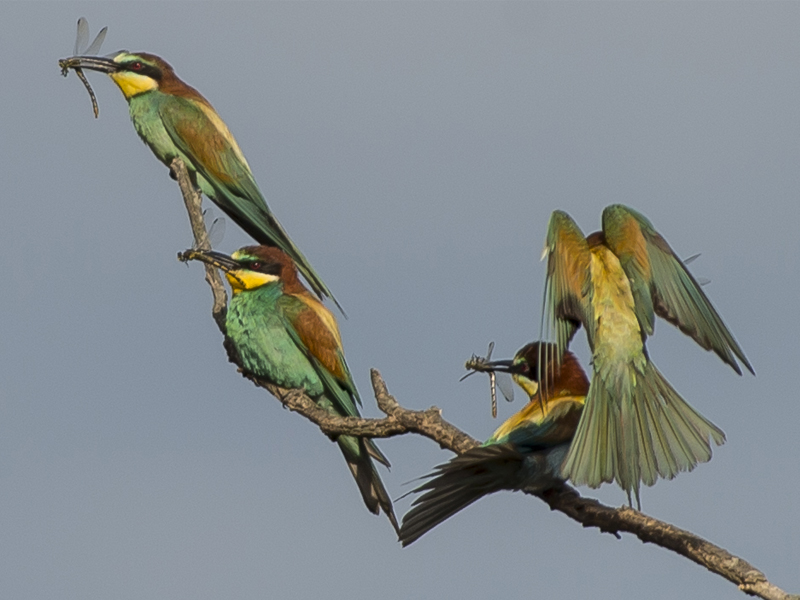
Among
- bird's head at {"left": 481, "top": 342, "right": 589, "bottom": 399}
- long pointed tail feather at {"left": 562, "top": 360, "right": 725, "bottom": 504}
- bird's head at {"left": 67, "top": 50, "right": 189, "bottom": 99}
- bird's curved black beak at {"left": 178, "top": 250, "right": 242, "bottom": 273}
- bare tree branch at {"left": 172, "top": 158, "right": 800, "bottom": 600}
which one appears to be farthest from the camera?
bird's head at {"left": 67, "top": 50, "right": 189, "bottom": 99}

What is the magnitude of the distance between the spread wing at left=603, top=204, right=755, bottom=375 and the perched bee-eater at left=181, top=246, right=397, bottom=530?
1.42 m


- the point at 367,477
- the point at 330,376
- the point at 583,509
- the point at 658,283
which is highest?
the point at 330,376

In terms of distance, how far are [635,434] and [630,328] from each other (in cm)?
36

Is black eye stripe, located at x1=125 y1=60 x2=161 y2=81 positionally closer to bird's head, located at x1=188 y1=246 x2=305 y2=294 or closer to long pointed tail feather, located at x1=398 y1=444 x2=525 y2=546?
bird's head, located at x1=188 y1=246 x2=305 y2=294

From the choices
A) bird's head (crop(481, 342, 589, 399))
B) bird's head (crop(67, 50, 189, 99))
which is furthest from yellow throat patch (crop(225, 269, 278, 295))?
bird's head (crop(67, 50, 189, 99))

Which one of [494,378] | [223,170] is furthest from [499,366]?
[223,170]

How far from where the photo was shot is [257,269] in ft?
17.0

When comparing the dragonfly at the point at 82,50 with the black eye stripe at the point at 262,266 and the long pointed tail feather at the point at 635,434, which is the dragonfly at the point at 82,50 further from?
the long pointed tail feather at the point at 635,434

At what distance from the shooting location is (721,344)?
372cm

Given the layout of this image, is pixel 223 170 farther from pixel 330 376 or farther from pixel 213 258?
pixel 330 376

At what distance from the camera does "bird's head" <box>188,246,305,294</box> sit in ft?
16.7

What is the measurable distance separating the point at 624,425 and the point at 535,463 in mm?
340

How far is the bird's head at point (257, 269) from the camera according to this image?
5090 millimetres

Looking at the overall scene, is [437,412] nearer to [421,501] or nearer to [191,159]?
[421,501]
